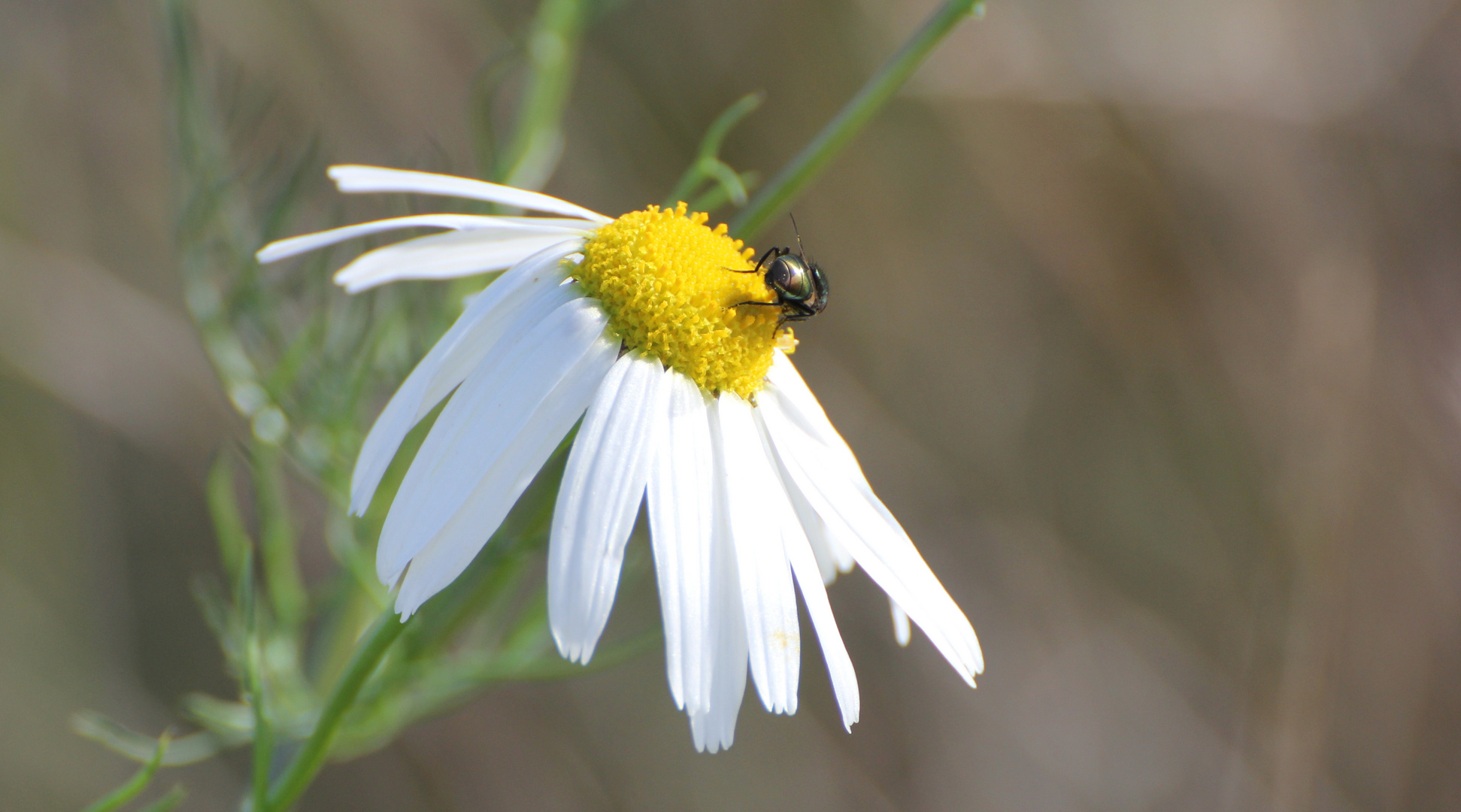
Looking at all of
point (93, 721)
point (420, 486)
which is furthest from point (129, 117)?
point (420, 486)

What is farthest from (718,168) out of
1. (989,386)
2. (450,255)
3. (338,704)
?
(989,386)

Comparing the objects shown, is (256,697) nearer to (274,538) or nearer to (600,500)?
(600,500)

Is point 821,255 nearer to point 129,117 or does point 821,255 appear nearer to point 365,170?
point 129,117

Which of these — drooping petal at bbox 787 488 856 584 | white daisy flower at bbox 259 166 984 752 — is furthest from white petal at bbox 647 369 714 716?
drooping petal at bbox 787 488 856 584

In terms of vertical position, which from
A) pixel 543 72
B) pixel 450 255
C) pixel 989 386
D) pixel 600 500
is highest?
pixel 989 386

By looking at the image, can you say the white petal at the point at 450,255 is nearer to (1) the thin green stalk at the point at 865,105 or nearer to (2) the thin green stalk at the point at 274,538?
(1) the thin green stalk at the point at 865,105

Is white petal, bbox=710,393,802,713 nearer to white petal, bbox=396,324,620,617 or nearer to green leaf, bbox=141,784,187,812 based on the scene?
white petal, bbox=396,324,620,617
